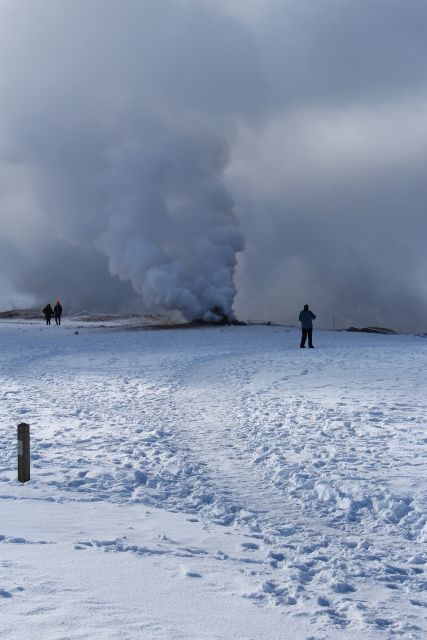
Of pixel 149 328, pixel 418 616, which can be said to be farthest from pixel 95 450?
pixel 149 328

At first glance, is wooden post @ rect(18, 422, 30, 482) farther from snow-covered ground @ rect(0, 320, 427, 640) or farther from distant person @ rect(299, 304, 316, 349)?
distant person @ rect(299, 304, 316, 349)

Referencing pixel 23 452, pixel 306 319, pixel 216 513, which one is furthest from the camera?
pixel 306 319

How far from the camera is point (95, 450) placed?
10.9 m

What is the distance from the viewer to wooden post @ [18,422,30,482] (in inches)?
347

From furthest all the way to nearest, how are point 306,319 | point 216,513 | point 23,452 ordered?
point 306,319 < point 23,452 < point 216,513

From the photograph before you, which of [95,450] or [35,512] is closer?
[35,512]

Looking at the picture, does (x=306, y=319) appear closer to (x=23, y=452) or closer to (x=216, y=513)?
(x=23, y=452)

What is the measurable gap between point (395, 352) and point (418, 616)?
24372mm

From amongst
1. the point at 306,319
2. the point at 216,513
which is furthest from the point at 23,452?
the point at 306,319

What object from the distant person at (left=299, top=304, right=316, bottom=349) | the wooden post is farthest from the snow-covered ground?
the distant person at (left=299, top=304, right=316, bottom=349)

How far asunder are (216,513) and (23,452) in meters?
3.10

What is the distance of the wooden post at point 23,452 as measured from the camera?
880 cm

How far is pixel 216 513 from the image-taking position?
7.62m

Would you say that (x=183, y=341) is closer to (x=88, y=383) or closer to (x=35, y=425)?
(x=88, y=383)
